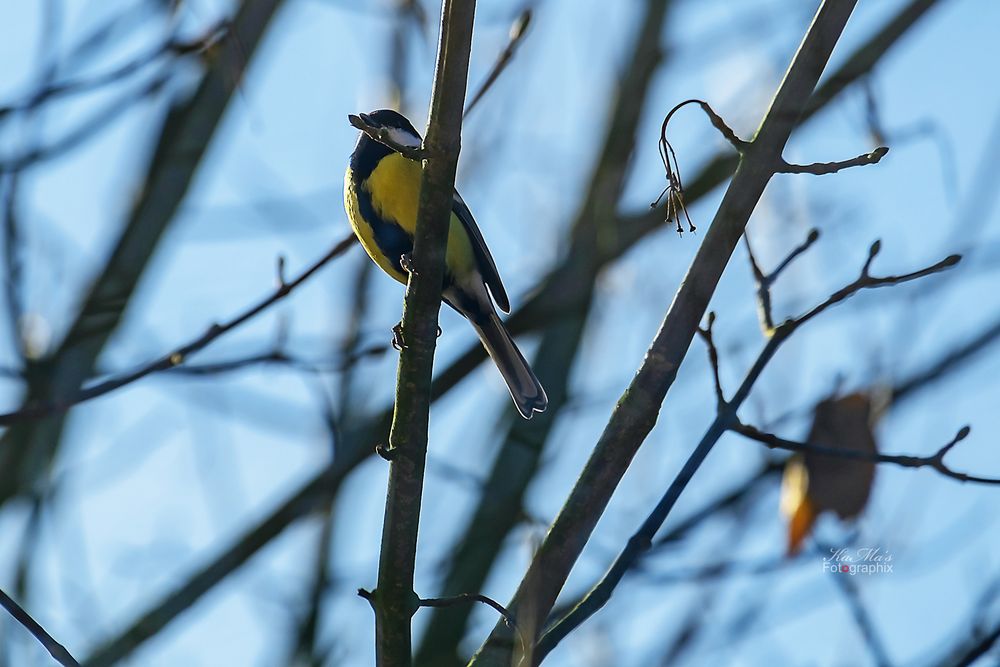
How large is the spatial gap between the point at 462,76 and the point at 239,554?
2182 mm

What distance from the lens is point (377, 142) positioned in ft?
11.4

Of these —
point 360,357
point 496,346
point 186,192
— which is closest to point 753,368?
point 360,357

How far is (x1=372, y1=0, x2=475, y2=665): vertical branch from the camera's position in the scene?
195 cm

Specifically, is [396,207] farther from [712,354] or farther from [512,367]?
[712,354]

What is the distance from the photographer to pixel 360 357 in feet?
9.54

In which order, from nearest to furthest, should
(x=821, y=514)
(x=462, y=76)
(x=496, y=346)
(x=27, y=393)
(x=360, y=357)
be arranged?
(x=462, y=76) → (x=821, y=514) → (x=360, y=357) → (x=27, y=393) → (x=496, y=346)

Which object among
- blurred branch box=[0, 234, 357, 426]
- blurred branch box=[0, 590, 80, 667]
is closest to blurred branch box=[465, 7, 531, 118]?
blurred branch box=[0, 234, 357, 426]

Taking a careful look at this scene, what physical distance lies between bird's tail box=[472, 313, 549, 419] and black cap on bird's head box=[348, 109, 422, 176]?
0.61 metres

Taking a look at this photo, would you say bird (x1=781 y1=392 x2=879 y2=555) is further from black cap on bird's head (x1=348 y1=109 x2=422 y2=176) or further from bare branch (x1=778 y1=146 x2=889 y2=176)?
black cap on bird's head (x1=348 y1=109 x2=422 y2=176)

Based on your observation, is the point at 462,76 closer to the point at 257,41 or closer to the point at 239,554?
the point at 239,554

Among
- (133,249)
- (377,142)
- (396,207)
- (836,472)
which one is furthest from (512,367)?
(133,249)

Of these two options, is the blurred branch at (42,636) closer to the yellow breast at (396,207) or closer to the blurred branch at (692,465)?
the blurred branch at (692,465)

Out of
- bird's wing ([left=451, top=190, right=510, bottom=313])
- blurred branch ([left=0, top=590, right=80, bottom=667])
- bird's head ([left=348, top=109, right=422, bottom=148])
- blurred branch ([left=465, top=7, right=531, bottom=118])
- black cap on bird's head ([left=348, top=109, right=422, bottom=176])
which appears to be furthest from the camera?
bird's head ([left=348, top=109, right=422, bottom=148])

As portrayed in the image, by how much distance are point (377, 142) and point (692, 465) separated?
71.8 inches
